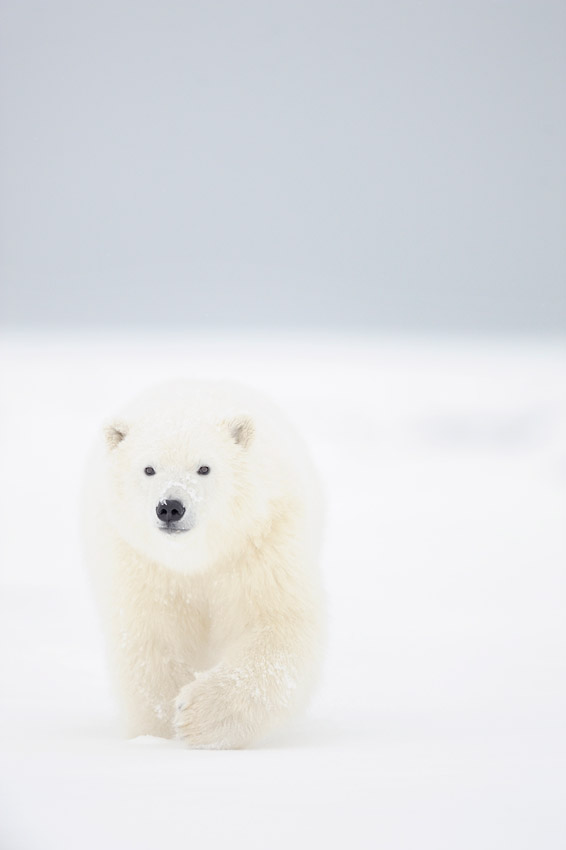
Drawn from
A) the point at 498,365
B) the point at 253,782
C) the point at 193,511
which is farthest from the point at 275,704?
the point at 498,365

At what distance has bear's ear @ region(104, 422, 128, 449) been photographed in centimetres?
443

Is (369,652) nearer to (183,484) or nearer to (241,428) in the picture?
(241,428)

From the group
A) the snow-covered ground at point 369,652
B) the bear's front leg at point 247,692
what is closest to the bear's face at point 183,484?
the bear's front leg at point 247,692

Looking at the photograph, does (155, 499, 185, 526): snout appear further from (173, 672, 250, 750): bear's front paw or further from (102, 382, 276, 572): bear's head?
(173, 672, 250, 750): bear's front paw

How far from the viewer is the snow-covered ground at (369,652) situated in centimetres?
278

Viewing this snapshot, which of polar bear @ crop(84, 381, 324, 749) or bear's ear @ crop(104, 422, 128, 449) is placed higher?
bear's ear @ crop(104, 422, 128, 449)

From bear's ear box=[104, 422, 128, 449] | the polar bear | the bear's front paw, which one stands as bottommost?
the bear's front paw

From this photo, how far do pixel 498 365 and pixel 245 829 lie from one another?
19879mm

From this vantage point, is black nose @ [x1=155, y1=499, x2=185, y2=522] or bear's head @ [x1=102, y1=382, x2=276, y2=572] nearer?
black nose @ [x1=155, y1=499, x2=185, y2=522]

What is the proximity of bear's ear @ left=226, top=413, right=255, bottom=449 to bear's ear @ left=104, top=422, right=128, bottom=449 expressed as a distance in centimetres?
41

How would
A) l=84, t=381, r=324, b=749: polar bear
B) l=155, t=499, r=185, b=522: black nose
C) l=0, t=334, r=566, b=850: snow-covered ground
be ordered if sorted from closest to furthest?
l=0, t=334, r=566, b=850: snow-covered ground → l=155, t=499, r=185, b=522: black nose → l=84, t=381, r=324, b=749: polar bear

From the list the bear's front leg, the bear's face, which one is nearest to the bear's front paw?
the bear's front leg

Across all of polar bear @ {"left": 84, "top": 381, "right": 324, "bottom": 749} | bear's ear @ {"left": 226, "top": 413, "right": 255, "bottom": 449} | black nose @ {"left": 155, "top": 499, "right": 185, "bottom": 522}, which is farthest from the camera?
bear's ear @ {"left": 226, "top": 413, "right": 255, "bottom": 449}

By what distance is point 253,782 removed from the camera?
3139 millimetres
